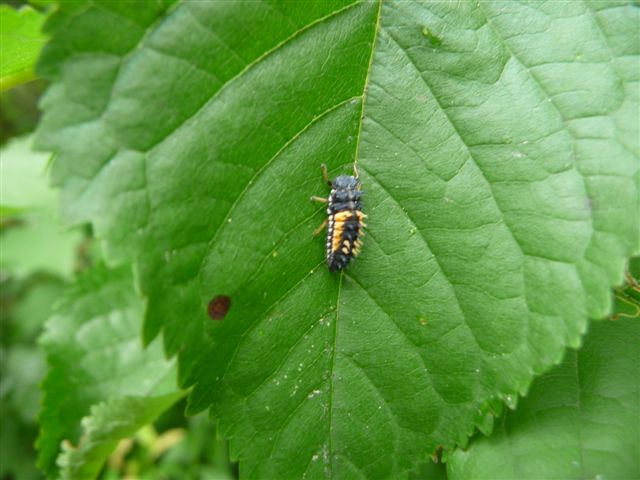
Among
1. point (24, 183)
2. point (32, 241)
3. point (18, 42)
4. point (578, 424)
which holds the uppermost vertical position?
point (18, 42)

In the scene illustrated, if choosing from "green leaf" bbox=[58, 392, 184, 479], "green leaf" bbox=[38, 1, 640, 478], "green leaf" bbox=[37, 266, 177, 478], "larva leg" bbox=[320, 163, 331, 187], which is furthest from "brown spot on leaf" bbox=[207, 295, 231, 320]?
"green leaf" bbox=[37, 266, 177, 478]

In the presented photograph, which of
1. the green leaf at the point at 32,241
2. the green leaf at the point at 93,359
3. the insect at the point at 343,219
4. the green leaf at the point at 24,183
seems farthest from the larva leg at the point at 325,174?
the green leaf at the point at 32,241

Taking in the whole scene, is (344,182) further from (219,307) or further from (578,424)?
(578,424)

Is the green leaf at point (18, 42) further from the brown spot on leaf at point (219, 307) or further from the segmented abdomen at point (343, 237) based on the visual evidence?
the segmented abdomen at point (343, 237)

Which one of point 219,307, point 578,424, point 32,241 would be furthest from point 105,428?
point 32,241

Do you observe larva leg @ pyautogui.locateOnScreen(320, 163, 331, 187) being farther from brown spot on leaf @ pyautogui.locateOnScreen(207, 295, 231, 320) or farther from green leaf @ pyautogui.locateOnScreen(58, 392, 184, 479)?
green leaf @ pyautogui.locateOnScreen(58, 392, 184, 479)

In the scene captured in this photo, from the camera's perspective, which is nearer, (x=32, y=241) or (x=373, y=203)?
(x=373, y=203)

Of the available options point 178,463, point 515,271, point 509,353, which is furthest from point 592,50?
point 178,463
